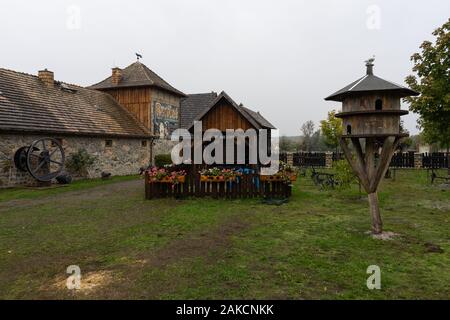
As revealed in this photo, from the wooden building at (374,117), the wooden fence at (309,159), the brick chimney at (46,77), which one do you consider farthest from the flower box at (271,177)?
the wooden fence at (309,159)

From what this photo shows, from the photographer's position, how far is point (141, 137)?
2269cm

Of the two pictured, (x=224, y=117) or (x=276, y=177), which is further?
(x=224, y=117)

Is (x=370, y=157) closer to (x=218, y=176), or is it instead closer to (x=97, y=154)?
(x=218, y=176)

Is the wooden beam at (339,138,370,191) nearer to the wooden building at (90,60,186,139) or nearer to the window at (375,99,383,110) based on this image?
the window at (375,99,383,110)

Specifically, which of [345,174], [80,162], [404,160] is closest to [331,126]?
[404,160]

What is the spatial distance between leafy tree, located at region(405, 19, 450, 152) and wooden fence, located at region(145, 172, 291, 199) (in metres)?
7.77

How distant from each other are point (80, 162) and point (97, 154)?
1.72 m

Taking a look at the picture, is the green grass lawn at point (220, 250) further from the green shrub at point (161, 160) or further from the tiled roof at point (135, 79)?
the tiled roof at point (135, 79)

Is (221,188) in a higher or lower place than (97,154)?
lower

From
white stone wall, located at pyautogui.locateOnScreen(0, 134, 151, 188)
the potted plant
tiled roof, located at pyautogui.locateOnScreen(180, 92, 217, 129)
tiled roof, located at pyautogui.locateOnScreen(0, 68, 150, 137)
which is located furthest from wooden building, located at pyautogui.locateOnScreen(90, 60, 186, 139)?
the potted plant

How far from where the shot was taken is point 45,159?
14.7 metres

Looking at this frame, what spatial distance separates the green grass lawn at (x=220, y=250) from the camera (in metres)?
4.11

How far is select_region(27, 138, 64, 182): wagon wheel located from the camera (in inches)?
562
